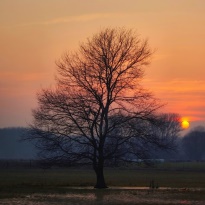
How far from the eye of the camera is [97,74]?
47.2 m

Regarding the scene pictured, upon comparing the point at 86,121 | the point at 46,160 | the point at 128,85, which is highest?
the point at 128,85

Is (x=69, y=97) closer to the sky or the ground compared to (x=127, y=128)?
closer to the sky

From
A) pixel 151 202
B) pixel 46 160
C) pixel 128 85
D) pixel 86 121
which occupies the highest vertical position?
pixel 128 85

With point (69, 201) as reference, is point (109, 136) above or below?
above

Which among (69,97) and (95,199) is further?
(69,97)

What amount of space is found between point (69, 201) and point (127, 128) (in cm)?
1522

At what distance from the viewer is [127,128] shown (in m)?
47.4

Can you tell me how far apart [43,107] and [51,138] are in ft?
9.59

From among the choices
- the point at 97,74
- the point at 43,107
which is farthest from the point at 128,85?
the point at 43,107

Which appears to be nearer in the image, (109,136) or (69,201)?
(69,201)

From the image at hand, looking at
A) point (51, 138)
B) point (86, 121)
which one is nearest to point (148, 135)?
point (86, 121)

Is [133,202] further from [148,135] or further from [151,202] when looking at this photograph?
[148,135]

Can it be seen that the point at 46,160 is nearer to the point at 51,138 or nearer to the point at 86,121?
the point at 51,138

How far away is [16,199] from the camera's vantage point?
34.7 m
